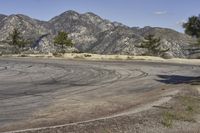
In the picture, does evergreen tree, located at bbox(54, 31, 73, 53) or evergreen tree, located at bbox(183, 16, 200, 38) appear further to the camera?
evergreen tree, located at bbox(54, 31, 73, 53)

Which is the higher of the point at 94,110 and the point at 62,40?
the point at 62,40

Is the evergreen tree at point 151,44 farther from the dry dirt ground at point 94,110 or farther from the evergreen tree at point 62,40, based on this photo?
the dry dirt ground at point 94,110

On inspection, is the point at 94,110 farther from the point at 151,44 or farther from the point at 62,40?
the point at 151,44

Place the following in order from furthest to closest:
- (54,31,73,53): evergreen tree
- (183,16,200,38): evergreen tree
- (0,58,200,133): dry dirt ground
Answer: (54,31,73,53): evergreen tree
(183,16,200,38): evergreen tree
(0,58,200,133): dry dirt ground

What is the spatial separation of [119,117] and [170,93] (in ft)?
20.1

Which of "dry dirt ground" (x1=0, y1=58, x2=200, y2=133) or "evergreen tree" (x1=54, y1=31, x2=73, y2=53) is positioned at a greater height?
"evergreen tree" (x1=54, y1=31, x2=73, y2=53)

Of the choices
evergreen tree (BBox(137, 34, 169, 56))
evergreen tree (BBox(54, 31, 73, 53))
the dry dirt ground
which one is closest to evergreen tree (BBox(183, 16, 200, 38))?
the dry dirt ground

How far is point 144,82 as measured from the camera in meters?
25.7

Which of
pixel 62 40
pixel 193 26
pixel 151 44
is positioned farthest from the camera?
pixel 151 44

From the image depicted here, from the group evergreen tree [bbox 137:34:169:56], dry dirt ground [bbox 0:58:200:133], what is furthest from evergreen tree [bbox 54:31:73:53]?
dry dirt ground [bbox 0:58:200:133]

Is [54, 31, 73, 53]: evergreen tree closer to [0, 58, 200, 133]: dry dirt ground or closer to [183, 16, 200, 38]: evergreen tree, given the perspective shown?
[183, 16, 200, 38]: evergreen tree

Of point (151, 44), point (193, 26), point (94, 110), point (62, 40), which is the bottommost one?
point (151, 44)

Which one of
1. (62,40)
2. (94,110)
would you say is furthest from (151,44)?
(94,110)

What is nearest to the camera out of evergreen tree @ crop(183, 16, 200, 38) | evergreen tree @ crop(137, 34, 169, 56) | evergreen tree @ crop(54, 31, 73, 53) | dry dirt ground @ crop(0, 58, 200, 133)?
dry dirt ground @ crop(0, 58, 200, 133)
